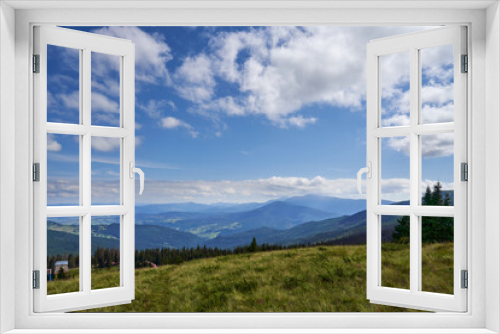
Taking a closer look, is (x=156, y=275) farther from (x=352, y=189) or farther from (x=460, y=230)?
(x=460, y=230)

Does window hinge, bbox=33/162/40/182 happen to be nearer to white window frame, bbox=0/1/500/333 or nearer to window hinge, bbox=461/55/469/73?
white window frame, bbox=0/1/500/333

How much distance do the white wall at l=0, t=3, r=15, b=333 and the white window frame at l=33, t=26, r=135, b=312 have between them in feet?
0.36

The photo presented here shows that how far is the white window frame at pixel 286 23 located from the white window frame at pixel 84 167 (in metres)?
0.05

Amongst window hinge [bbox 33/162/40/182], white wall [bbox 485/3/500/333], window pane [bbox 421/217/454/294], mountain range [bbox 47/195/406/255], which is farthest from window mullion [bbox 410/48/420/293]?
mountain range [bbox 47/195/406/255]

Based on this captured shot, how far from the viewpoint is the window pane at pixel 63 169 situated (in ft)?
7.75

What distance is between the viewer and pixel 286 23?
2100mm

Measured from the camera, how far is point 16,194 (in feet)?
6.64

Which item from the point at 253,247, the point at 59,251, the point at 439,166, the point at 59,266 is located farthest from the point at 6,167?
the point at 253,247

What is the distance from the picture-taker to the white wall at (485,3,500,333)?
194 cm

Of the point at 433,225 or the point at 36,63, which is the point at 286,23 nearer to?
the point at 36,63

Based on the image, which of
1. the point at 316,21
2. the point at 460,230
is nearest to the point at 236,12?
the point at 316,21

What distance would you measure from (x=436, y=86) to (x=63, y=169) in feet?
10.3

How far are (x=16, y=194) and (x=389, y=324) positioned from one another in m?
2.03

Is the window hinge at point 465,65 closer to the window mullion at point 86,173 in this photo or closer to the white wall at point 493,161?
the white wall at point 493,161
